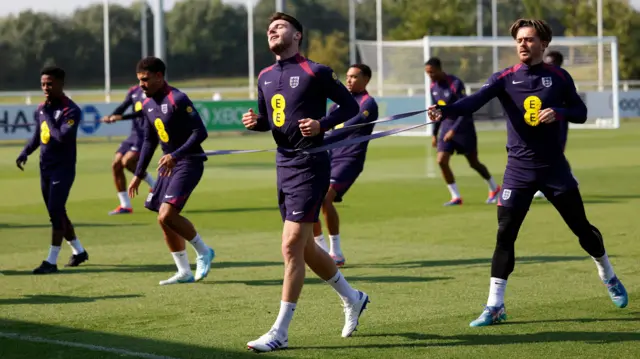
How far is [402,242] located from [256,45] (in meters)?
67.0

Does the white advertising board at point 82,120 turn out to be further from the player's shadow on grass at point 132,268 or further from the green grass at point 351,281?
the player's shadow on grass at point 132,268

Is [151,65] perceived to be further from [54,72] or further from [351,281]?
[351,281]

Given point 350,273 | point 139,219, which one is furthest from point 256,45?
point 350,273

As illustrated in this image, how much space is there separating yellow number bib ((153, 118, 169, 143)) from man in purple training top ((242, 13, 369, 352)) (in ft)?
9.85

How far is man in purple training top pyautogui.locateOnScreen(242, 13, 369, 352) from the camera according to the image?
25.4 ft

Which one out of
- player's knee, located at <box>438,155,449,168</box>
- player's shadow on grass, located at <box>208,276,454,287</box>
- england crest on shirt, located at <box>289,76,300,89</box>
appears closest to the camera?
england crest on shirt, located at <box>289,76,300,89</box>

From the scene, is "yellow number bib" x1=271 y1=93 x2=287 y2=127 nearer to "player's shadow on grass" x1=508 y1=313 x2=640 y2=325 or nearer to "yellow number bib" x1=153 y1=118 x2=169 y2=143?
"player's shadow on grass" x1=508 y1=313 x2=640 y2=325

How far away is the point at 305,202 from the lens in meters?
7.77

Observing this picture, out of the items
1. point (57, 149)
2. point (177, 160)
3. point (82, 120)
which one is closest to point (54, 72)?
point (57, 149)

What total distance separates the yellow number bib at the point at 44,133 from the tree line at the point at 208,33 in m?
53.3

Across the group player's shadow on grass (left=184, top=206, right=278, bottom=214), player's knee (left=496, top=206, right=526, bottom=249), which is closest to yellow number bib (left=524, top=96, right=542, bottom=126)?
player's knee (left=496, top=206, right=526, bottom=249)

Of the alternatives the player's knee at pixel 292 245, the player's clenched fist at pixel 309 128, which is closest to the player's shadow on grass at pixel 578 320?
the player's knee at pixel 292 245

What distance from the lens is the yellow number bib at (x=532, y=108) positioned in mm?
8391

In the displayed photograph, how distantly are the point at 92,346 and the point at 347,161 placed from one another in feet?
17.0
